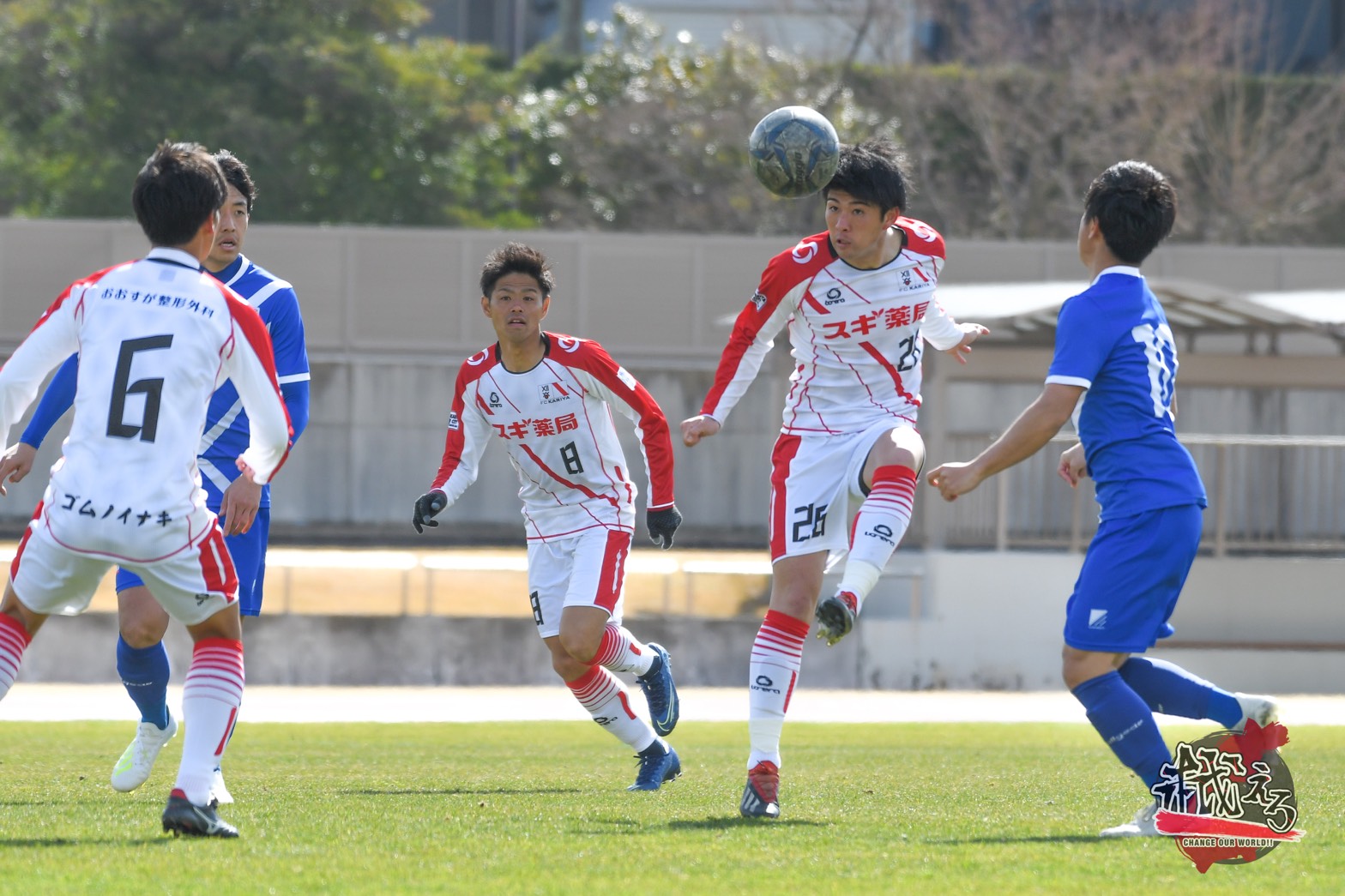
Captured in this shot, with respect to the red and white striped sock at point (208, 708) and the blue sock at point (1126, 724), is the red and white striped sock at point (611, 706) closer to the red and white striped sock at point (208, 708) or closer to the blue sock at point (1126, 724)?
the red and white striped sock at point (208, 708)

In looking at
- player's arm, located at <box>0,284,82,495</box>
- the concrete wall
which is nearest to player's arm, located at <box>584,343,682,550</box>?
player's arm, located at <box>0,284,82,495</box>

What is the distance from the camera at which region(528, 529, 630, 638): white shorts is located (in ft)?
27.0

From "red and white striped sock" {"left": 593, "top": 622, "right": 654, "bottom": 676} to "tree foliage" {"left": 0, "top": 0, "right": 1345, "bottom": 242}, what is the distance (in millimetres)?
22118

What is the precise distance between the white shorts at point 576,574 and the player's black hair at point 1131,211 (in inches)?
114

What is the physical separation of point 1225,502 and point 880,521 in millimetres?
13278

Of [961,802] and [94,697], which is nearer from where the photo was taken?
[961,802]

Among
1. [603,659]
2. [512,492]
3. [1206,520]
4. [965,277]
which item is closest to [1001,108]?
[965,277]

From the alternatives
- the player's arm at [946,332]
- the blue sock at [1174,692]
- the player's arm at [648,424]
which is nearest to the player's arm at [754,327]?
the player's arm at [648,424]

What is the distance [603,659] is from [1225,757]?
3253 millimetres

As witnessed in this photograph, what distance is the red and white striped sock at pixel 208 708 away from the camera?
18.6ft

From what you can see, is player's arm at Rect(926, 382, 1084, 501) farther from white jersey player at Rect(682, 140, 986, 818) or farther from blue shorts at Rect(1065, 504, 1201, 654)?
white jersey player at Rect(682, 140, 986, 818)

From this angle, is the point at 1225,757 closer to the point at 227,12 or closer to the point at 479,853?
the point at 479,853

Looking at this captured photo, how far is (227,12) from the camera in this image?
99.9 ft
